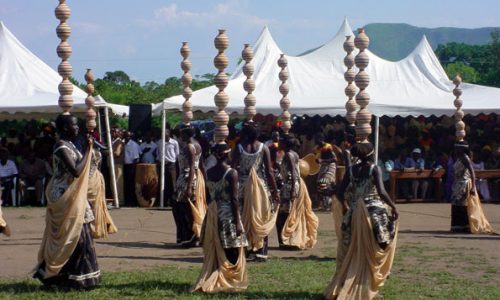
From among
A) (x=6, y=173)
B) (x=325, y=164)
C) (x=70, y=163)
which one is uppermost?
(x=70, y=163)

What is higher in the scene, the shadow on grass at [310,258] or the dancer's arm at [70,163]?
the dancer's arm at [70,163]

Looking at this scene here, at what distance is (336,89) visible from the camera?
23.5 meters

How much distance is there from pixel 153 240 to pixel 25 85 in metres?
8.42

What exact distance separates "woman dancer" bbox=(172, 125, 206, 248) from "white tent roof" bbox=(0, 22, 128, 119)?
693 centimetres

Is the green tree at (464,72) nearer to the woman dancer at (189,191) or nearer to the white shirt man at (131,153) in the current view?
the white shirt man at (131,153)

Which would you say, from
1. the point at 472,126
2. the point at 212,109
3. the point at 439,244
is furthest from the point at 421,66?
the point at 439,244

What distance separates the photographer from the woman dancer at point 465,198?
50.4 feet

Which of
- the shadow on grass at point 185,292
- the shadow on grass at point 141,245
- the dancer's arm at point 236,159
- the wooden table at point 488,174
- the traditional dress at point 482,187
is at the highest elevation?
the dancer's arm at point 236,159

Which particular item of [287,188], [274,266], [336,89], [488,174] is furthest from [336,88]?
[274,266]

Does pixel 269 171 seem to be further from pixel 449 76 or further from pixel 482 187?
pixel 449 76

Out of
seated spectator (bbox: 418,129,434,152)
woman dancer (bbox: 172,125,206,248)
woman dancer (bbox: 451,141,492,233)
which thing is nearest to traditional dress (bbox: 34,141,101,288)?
woman dancer (bbox: 172,125,206,248)

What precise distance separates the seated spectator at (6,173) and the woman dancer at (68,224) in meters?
11.8

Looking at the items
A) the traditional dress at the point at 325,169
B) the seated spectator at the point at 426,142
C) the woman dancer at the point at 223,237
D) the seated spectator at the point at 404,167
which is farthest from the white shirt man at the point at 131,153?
the woman dancer at the point at 223,237

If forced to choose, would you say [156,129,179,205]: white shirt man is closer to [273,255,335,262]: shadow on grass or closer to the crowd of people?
the crowd of people
